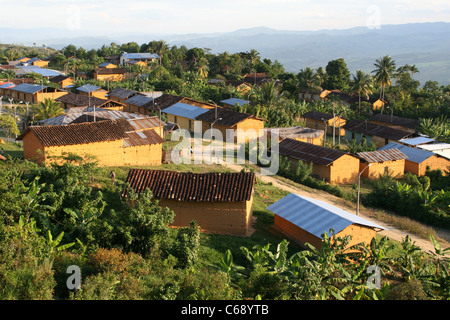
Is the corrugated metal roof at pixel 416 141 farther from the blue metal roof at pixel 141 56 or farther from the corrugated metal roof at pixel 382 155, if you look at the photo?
the blue metal roof at pixel 141 56

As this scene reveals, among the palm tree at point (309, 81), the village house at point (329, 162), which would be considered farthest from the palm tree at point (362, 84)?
the village house at point (329, 162)

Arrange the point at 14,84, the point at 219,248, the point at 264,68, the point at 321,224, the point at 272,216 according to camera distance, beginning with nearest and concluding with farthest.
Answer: the point at 219,248, the point at 321,224, the point at 272,216, the point at 14,84, the point at 264,68

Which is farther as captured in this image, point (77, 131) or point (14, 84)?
point (14, 84)

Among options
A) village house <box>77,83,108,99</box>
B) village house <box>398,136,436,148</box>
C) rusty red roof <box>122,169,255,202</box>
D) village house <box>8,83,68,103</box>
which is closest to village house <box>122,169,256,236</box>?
rusty red roof <box>122,169,255,202</box>

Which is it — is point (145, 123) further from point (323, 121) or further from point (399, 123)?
point (399, 123)

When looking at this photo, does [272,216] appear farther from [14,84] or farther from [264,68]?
[264,68]

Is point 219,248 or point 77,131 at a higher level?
point 77,131
